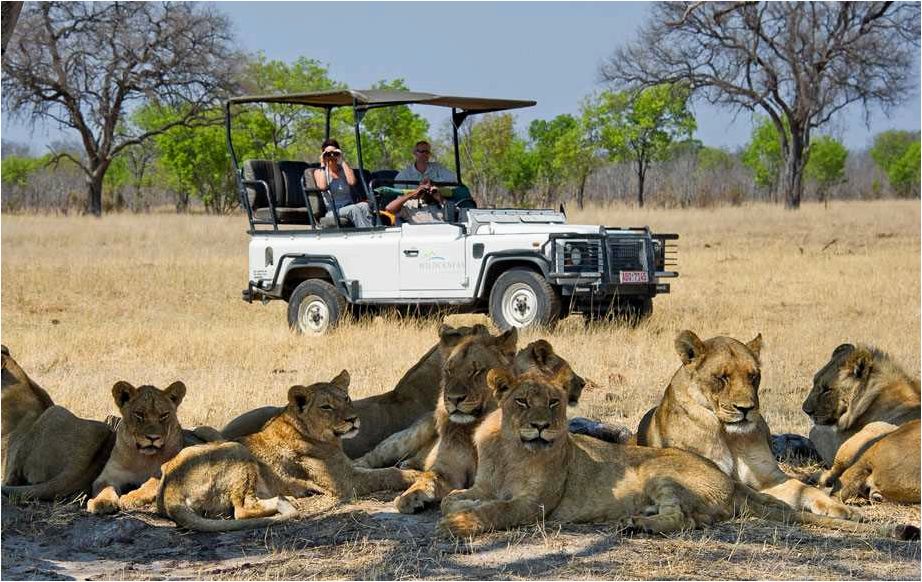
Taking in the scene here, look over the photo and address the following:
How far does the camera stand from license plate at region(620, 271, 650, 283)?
12492mm

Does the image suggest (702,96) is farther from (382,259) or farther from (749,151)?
(749,151)

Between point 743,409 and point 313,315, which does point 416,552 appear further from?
point 313,315

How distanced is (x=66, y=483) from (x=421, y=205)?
7543 mm

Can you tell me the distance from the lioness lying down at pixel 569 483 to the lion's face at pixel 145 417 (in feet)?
4.22

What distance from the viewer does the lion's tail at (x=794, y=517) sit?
5293 mm

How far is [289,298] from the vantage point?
13.8 m

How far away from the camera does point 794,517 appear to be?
5.49 m

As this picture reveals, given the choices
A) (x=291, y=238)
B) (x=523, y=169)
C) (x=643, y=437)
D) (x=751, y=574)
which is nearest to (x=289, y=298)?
(x=291, y=238)

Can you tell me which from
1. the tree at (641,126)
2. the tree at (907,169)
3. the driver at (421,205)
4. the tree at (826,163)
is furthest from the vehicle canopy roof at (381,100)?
the tree at (826,163)

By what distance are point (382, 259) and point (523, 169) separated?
45.1 m

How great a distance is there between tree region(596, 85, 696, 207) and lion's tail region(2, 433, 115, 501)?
164 feet

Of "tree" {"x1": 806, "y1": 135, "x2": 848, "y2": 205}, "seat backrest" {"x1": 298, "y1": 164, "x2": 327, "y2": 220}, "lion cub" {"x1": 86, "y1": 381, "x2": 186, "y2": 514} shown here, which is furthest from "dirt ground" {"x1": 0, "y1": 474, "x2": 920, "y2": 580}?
"tree" {"x1": 806, "y1": 135, "x2": 848, "y2": 205}

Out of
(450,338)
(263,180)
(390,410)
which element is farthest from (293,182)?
(450,338)

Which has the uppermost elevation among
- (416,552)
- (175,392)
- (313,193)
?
(313,193)
